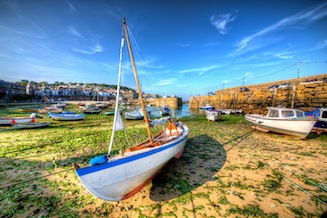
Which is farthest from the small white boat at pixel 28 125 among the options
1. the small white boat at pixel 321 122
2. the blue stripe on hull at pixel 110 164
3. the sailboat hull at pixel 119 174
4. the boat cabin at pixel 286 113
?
the small white boat at pixel 321 122

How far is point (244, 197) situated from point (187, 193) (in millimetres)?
2392

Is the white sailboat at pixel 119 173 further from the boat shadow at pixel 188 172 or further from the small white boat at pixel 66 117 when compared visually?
the small white boat at pixel 66 117

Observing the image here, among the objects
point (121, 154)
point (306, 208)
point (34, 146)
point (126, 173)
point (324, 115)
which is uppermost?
point (324, 115)

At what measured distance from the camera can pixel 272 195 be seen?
5.30 meters

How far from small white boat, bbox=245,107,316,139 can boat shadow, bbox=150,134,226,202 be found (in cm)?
768

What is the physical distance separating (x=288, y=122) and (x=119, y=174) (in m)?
16.1

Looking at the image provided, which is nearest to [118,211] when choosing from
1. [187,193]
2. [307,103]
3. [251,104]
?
[187,193]

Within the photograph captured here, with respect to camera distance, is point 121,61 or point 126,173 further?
point 121,61

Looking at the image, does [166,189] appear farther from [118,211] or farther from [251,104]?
[251,104]

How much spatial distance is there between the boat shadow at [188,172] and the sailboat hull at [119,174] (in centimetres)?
125

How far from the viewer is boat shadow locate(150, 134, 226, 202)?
18.7ft

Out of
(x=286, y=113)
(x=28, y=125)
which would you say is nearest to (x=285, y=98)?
(x=286, y=113)

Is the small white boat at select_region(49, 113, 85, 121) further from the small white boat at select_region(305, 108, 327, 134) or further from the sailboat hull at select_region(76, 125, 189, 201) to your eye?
the small white boat at select_region(305, 108, 327, 134)

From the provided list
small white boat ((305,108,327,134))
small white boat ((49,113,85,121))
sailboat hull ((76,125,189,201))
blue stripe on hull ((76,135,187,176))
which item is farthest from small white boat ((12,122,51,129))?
small white boat ((305,108,327,134))
